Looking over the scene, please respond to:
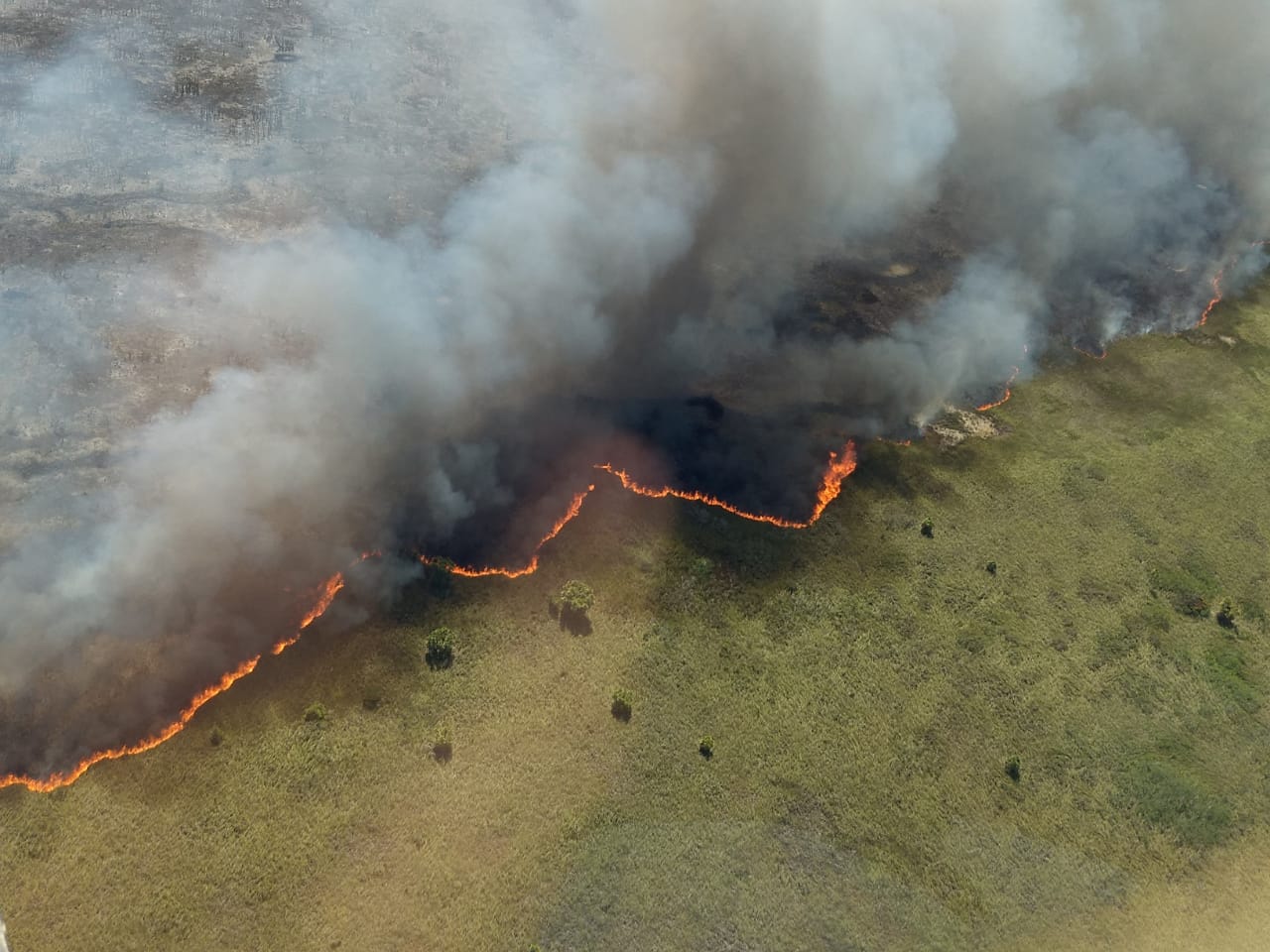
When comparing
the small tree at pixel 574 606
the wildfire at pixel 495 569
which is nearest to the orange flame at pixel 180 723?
the wildfire at pixel 495 569

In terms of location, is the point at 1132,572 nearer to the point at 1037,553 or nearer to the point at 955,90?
the point at 1037,553

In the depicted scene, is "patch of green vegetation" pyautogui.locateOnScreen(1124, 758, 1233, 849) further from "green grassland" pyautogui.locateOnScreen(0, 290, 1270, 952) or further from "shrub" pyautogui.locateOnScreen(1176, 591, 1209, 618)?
"shrub" pyautogui.locateOnScreen(1176, 591, 1209, 618)

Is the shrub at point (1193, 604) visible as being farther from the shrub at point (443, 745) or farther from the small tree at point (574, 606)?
the shrub at point (443, 745)

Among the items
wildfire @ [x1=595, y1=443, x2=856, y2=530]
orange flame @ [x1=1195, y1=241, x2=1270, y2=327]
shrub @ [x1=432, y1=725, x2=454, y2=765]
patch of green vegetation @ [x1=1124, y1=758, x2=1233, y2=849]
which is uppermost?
orange flame @ [x1=1195, y1=241, x2=1270, y2=327]

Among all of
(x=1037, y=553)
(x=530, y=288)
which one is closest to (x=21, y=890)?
(x=530, y=288)

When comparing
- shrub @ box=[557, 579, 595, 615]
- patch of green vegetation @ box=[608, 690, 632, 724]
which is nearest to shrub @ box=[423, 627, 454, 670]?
shrub @ box=[557, 579, 595, 615]

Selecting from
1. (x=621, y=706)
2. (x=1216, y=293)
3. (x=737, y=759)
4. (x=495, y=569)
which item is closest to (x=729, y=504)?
(x=495, y=569)

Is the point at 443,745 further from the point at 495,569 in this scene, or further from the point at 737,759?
the point at 737,759
